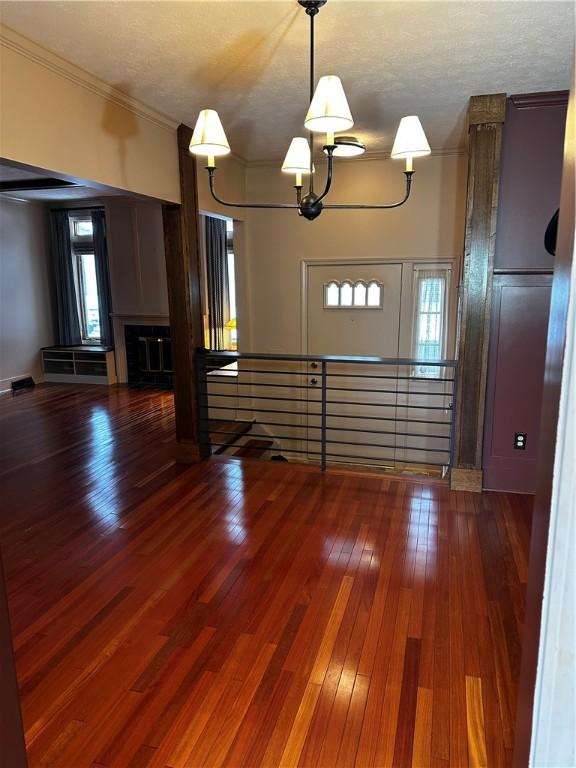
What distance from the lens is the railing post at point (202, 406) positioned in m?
4.01

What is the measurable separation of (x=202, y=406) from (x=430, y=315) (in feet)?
7.91

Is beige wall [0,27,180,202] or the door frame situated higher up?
beige wall [0,27,180,202]

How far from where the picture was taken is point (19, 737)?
925 millimetres

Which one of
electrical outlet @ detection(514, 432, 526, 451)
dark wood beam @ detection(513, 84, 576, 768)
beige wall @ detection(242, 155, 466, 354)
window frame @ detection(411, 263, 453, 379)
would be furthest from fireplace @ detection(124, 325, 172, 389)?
dark wood beam @ detection(513, 84, 576, 768)

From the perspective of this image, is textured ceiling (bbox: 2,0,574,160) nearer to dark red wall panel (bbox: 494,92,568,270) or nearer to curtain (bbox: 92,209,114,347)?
dark red wall panel (bbox: 494,92,568,270)

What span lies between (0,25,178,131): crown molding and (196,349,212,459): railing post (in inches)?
67.3

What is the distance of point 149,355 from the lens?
7.22 m

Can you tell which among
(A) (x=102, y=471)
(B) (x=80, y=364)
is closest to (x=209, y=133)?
(A) (x=102, y=471)

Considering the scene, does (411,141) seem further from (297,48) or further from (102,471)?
(102,471)

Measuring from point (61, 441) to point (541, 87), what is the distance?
15.3 feet

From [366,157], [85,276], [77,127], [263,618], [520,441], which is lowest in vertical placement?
[263,618]

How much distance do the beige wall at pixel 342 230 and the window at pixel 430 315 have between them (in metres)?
0.19

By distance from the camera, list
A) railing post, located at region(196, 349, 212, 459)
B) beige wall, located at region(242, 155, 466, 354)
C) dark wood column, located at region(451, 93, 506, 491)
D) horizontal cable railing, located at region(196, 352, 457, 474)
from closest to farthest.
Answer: dark wood column, located at region(451, 93, 506, 491) → railing post, located at region(196, 349, 212, 459) → beige wall, located at region(242, 155, 466, 354) → horizontal cable railing, located at region(196, 352, 457, 474)

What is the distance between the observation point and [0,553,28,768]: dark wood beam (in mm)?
862
